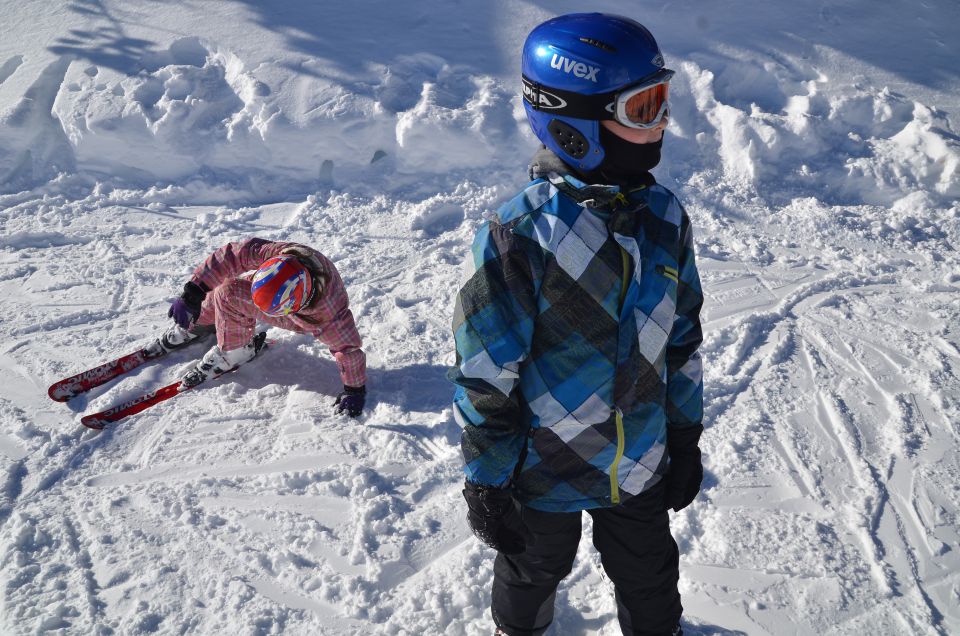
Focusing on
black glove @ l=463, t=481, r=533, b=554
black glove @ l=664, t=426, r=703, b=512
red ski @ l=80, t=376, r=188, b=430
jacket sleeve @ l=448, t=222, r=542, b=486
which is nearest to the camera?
jacket sleeve @ l=448, t=222, r=542, b=486

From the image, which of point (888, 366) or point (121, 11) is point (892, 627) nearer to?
point (888, 366)

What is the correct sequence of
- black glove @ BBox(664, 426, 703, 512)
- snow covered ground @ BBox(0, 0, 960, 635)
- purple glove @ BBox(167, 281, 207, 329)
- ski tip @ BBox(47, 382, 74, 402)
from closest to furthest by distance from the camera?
black glove @ BBox(664, 426, 703, 512)
snow covered ground @ BBox(0, 0, 960, 635)
ski tip @ BBox(47, 382, 74, 402)
purple glove @ BBox(167, 281, 207, 329)

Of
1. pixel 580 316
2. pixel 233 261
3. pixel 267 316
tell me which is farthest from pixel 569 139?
pixel 233 261

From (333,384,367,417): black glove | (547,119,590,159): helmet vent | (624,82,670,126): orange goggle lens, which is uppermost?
(624,82,670,126): orange goggle lens

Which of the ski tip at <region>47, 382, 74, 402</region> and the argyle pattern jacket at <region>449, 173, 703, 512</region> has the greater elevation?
the argyle pattern jacket at <region>449, 173, 703, 512</region>

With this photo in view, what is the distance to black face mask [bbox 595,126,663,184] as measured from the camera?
64.7 inches

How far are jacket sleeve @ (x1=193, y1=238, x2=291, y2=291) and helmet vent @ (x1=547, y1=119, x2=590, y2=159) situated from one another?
2432 millimetres

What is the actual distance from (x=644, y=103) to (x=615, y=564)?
133 cm

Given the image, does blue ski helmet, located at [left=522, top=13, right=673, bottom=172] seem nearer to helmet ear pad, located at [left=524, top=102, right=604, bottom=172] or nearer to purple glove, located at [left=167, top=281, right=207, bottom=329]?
helmet ear pad, located at [left=524, top=102, right=604, bottom=172]

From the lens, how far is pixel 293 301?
10.9 ft

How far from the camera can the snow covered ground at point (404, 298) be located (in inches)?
106

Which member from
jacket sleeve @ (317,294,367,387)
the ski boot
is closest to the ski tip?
the ski boot

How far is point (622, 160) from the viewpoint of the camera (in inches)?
65.2

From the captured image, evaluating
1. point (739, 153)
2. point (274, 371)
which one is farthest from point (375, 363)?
point (739, 153)
